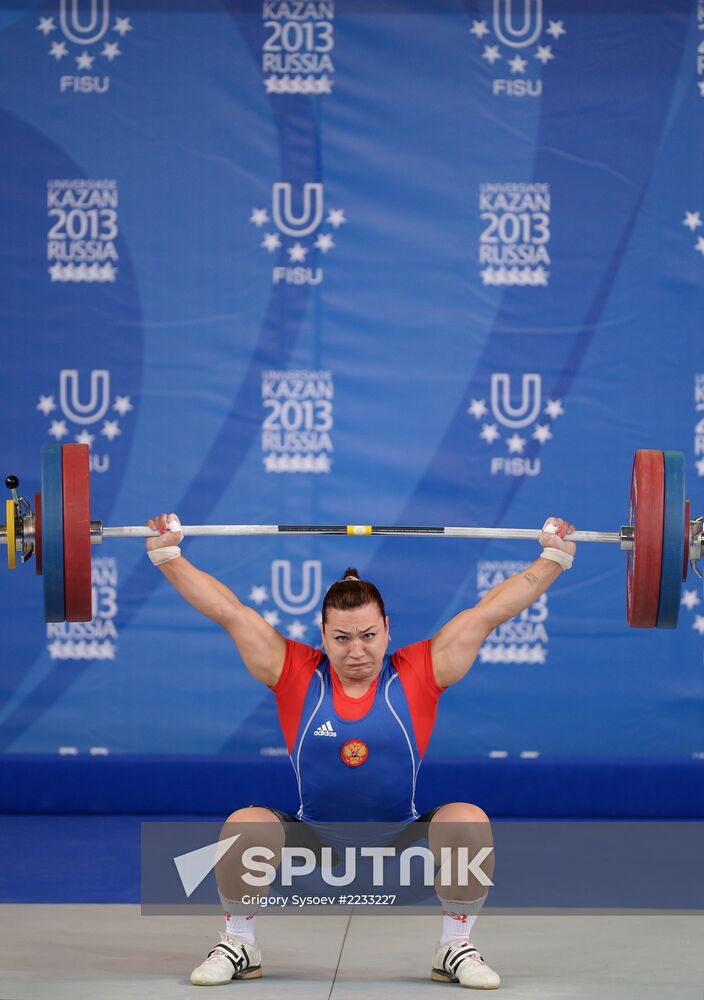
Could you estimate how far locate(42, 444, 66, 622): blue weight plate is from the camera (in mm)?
3447

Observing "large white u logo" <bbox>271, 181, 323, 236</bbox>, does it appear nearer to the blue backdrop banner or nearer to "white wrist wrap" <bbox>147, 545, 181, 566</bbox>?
the blue backdrop banner

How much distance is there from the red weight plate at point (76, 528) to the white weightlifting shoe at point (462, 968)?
4.12ft

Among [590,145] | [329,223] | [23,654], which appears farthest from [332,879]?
[590,145]

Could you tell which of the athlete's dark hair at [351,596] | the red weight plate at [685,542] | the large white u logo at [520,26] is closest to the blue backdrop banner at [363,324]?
the large white u logo at [520,26]

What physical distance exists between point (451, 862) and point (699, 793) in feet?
8.51

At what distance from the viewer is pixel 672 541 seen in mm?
3469

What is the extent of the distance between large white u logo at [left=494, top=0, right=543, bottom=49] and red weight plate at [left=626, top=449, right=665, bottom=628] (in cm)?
287

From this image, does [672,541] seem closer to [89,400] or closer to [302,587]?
[302,587]

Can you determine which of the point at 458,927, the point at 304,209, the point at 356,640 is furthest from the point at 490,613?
the point at 304,209

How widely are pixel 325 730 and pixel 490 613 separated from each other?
1.67ft

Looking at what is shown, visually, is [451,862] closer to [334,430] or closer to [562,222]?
[334,430]

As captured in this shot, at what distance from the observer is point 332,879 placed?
348cm

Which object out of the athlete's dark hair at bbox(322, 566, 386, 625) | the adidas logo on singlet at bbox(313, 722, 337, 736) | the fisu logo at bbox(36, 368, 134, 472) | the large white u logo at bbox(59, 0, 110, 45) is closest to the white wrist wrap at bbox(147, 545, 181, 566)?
the athlete's dark hair at bbox(322, 566, 386, 625)
